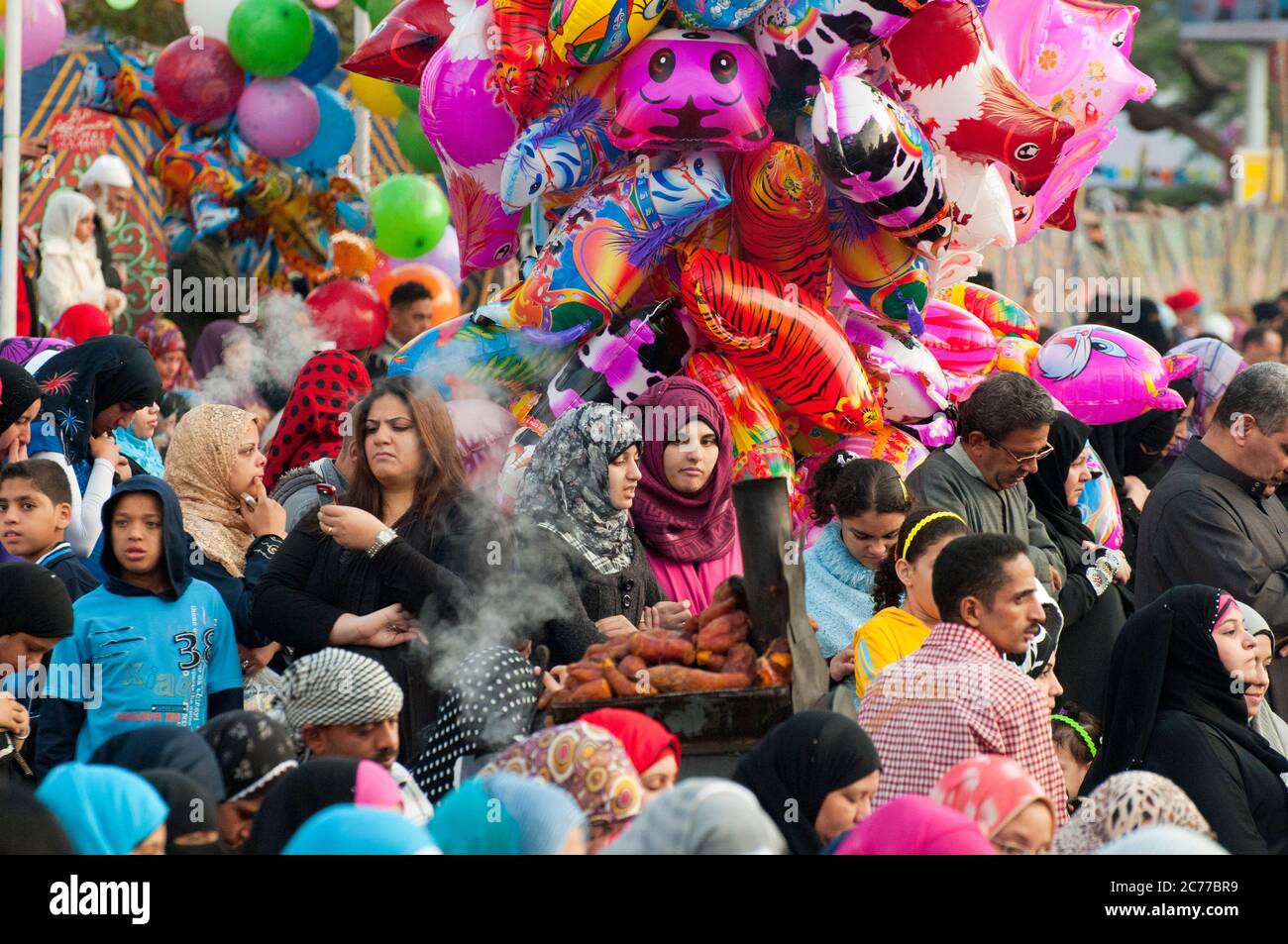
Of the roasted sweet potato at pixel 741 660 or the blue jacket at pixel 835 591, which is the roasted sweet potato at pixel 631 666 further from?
the blue jacket at pixel 835 591

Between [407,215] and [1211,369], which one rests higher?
[407,215]

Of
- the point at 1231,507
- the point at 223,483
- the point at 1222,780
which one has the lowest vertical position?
the point at 1222,780

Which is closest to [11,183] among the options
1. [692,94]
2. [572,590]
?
A: [692,94]

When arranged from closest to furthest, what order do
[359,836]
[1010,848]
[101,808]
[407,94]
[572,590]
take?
[359,836] < [101,808] < [1010,848] < [572,590] < [407,94]

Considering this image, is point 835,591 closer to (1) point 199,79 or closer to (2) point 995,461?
(2) point 995,461

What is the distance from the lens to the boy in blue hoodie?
4.86 metres

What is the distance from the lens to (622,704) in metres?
4.62

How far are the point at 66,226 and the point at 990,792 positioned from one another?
6.81m

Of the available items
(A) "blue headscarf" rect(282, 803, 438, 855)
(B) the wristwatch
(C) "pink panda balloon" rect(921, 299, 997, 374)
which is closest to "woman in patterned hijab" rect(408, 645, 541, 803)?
(B) the wristwatch

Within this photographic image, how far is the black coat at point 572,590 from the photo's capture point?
16.7ft

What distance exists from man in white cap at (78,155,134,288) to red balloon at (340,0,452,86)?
3028 millimetres

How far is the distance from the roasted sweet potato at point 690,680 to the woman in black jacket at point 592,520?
465 mm

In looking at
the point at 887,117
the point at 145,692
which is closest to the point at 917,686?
the point at 145,692

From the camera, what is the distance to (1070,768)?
5531 millimetres
